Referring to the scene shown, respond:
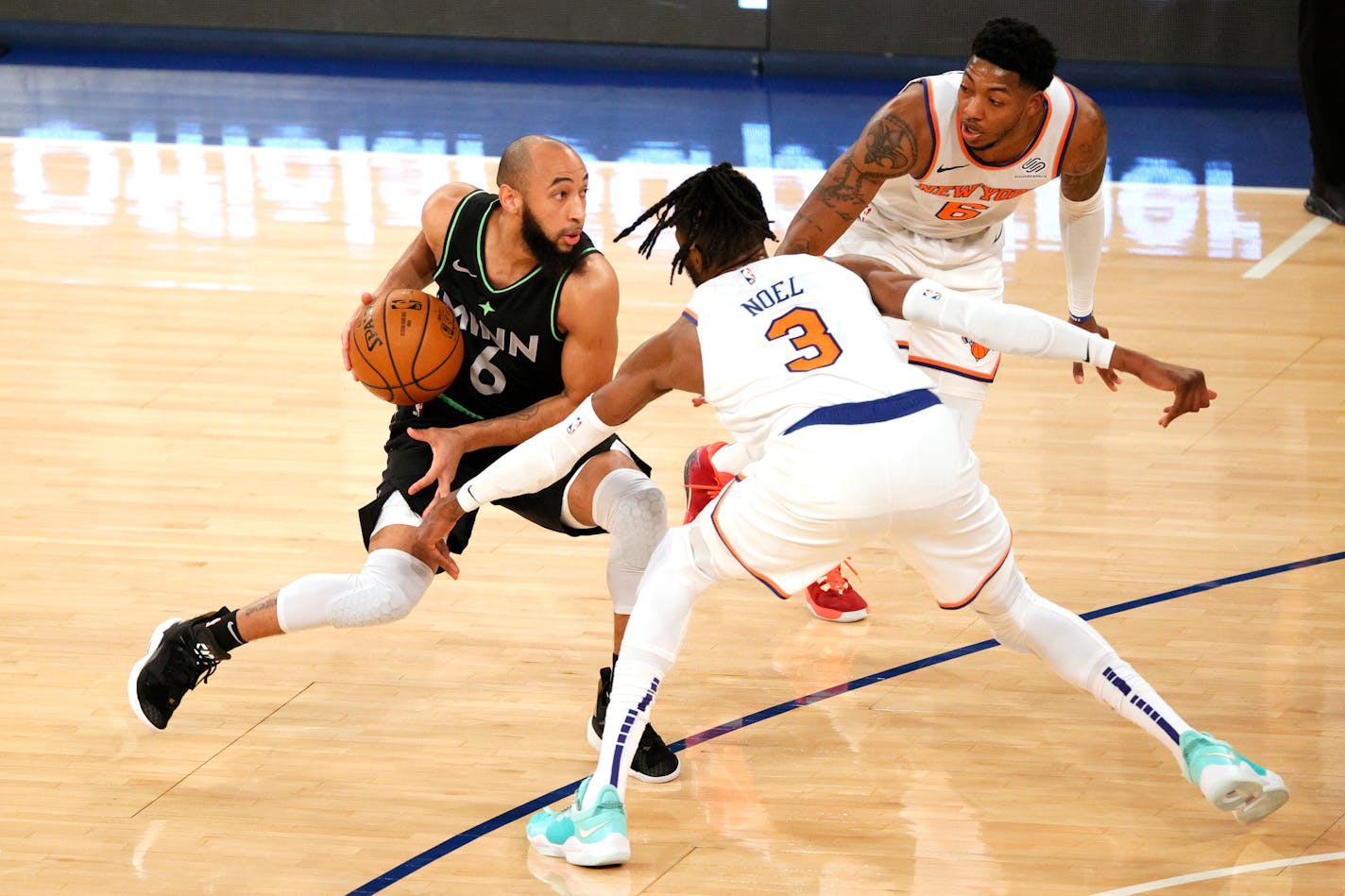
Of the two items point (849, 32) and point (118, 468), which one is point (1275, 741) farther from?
point (849, 32)

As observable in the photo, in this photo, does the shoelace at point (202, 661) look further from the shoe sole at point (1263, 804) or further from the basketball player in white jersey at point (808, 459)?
the shoe sole at point (1263, 804)

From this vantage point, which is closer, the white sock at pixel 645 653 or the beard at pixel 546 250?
the white sock at pixel 645 653

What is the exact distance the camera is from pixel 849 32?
1309 centimetres

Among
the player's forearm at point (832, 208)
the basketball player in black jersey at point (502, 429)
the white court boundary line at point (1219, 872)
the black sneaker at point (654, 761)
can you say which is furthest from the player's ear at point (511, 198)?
the white court boundary line at point (1219, 872)

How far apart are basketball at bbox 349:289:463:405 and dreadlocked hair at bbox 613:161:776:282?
85 centimetres

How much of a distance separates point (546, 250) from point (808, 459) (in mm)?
1196

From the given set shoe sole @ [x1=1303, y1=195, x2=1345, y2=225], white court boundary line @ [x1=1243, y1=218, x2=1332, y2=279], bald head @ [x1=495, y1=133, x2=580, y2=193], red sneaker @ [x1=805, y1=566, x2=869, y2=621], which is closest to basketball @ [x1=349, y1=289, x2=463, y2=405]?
bald head @ [x1=495, y1=133, x2=580, y2=193]

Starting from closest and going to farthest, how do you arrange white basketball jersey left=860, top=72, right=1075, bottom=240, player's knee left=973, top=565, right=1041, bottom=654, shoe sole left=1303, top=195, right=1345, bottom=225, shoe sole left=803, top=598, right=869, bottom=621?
player's knee left=973, top=565, right=1041, bottom=654 → white basketball jersey left=860, top=72, right=1075, bottom=240 → shoe sole left=803, top=598, right=869, bottom=621 → shoe sole left=1303, top=195, right=1345, bottom=225

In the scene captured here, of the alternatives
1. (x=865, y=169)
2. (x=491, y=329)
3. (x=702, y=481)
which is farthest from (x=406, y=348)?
(x=865, y=169)

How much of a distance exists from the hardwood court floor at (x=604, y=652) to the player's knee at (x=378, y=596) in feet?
1.25

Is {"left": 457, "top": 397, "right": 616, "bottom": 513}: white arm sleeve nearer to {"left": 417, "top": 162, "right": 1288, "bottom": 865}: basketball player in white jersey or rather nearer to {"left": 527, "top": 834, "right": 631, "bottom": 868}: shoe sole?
{"left": 417, "top": 162, "right": 1288, "bottom": 865}: basketball player in white jersey

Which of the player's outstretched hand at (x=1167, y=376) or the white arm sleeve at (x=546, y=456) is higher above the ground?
the player's outstretched hand at (x=1167, y=376)

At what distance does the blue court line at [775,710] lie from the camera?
379cm

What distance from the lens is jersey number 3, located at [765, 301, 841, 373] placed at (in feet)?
12.0
